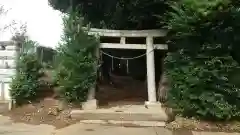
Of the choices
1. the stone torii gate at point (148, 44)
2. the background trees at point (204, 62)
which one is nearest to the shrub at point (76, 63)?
the stone torii gate at point (148, 44)

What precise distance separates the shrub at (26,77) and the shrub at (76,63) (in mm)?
1466

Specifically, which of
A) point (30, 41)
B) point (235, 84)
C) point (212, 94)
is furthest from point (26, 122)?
point (235, 84)

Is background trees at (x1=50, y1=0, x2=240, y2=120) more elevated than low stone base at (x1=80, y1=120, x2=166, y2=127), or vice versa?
background trees at (x1=50, y1=0, x2=240, y2=120)

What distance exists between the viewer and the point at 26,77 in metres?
11.6

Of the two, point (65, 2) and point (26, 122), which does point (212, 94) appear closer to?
point (26, 122)

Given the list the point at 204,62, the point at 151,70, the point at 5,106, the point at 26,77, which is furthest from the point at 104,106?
the point at 5,106

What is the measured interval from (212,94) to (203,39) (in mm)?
1677

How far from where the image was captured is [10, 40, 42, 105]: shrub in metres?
11.5

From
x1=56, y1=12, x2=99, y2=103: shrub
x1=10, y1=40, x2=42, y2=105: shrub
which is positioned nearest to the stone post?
x1=56, y1=12, x2=99, y2=103: shrub

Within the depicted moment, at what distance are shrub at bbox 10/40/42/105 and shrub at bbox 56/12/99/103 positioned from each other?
1.47 meters

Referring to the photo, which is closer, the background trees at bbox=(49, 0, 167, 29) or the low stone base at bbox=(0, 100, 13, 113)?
the background trees at bbox=(49, 0, 167, 29)

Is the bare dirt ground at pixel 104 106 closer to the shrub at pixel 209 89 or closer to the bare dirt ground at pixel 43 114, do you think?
the bare dirt ground at pixel 43 114

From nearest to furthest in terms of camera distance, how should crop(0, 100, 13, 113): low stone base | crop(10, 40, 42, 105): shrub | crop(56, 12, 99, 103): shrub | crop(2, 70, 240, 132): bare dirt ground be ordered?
1. crop(2, 70, 240, 132): bare dirt ground
2. crop(56, 12, 99, 103): shrub
3. crop(10, 40, 42, 105): shrub
4. crop(0, 100, 13, 113): low stone base

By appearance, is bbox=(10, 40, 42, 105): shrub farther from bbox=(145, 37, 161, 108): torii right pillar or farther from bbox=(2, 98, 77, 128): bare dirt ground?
bbox=(145, 37, 161, 108): torii right pillar
